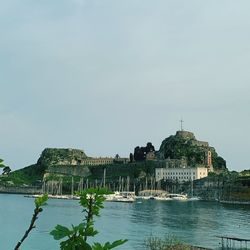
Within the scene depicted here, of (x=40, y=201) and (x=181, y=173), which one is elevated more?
(x=181, y=173)

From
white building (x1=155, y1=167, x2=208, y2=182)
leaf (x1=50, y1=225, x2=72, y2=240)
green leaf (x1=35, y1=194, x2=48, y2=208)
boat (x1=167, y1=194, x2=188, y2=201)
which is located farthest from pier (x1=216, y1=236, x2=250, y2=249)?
white building (x1=155, y1=167, x2=208, y2=182)

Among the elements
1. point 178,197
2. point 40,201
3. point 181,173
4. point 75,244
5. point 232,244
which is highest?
point 181,173

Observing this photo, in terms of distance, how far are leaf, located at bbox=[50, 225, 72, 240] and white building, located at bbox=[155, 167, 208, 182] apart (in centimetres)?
18662

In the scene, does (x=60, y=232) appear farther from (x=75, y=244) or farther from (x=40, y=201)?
(x=40, y=201)

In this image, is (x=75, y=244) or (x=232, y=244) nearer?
(x=75, y=244)

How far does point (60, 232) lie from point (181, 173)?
622ft

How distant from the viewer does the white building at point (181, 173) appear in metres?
189

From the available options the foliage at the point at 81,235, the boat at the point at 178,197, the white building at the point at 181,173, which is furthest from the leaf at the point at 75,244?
the white building at the point at 181,173

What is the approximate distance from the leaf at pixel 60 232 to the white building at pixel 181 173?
18662 cm

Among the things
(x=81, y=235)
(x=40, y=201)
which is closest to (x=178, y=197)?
(x=81, y=235)

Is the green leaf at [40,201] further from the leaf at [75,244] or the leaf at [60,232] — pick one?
the leaf at [75,244]

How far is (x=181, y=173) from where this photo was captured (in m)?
192

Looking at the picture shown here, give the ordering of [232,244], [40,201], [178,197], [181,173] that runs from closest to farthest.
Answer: [40,201]
[232,244]
[178,197]
[181,173]

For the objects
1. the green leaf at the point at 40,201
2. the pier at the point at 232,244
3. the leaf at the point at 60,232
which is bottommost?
the pier at the point at 232,244
